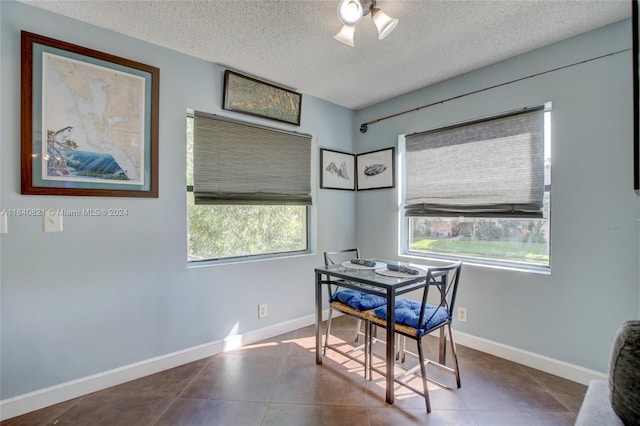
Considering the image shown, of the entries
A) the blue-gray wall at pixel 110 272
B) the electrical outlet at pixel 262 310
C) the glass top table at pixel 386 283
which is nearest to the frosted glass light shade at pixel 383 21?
the blue-gray wall at pixel 110 272

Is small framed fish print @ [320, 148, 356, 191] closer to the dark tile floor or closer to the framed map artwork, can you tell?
the framed map artwork

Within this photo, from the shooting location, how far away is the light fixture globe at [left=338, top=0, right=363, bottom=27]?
152cm

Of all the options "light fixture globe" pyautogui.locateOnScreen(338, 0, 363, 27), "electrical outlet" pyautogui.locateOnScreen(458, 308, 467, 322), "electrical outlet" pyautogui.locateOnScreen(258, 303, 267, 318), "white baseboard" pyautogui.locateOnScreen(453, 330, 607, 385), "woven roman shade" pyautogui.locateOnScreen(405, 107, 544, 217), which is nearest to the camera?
"light fixture globe" pyautogui.locateOnScreen(338, 0, 363, 27)

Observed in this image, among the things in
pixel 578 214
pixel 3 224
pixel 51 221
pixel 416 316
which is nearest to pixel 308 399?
pixel 416 316

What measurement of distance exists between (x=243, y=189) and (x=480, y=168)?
2.12 metres

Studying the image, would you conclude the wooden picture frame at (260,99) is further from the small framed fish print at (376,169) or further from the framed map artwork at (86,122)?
the small framed fish print at (376,169)

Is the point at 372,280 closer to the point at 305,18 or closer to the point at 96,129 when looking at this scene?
the point at 305,18

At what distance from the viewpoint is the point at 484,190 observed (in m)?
2.44

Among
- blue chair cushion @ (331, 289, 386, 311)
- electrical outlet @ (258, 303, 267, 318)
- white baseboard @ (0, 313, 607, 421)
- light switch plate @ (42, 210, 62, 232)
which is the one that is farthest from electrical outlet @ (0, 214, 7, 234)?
blue chair cushion @ (331, 289, 386, 311)

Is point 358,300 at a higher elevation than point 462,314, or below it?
higher

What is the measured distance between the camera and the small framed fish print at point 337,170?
320 cm

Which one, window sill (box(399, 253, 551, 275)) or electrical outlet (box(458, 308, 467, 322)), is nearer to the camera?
window sill (box(399, 253, 551, 275))

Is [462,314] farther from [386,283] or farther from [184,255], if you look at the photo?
[184,255]

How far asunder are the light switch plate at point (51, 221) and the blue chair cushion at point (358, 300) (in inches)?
76.5
